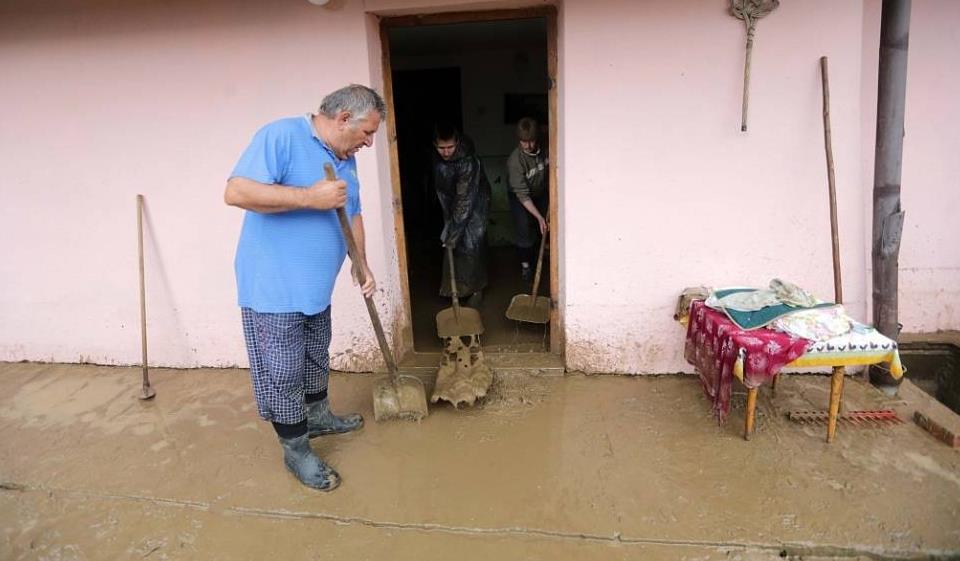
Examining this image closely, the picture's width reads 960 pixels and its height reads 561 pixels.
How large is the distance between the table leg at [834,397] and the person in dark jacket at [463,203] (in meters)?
2.72

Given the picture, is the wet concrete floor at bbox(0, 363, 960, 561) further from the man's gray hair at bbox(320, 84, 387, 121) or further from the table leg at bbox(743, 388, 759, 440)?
the man's gray hair at bbox(320, 84, 387, 121)

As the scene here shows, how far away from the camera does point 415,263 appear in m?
6.27

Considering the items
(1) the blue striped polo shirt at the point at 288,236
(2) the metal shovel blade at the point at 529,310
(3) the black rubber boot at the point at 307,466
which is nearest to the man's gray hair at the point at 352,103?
(1) the blue striped polo shirt at the point at 288,236

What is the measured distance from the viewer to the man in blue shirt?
2.13 m

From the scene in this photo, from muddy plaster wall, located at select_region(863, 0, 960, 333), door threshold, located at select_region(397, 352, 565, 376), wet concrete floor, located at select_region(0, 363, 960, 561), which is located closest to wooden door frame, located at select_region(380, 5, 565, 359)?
door threshold, located at select_region(397, 352, 565, 376)

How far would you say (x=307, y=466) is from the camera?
253cm

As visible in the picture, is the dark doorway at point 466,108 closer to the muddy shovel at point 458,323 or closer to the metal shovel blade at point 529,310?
the metal shovel blade at point 529,310

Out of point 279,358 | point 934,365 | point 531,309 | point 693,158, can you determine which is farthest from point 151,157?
point 934,365

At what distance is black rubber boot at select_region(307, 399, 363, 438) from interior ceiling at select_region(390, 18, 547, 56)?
3.31 meters

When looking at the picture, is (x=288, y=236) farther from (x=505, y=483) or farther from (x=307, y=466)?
(x=505, y=483)

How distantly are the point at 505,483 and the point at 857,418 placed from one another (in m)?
1.84

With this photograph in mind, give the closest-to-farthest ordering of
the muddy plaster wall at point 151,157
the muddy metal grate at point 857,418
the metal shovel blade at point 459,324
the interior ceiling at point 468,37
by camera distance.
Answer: the muddy metal grate at point 857,418 < the muddy plaster wall at point 151,157 < the metal shovel blade at point 459,324 < the interior ceiling at point 468,37

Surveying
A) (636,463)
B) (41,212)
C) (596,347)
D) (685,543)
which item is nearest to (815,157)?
(596,347)

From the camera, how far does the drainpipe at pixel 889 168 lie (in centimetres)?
295
